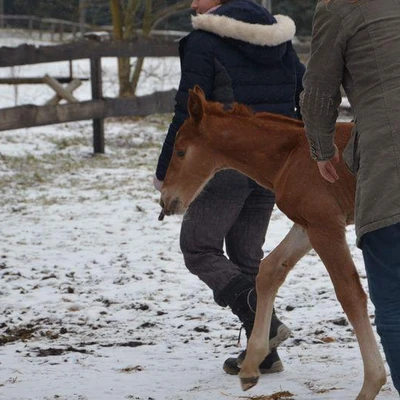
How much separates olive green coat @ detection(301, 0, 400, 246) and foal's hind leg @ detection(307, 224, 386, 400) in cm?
71

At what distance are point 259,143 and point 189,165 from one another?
1.12 ft

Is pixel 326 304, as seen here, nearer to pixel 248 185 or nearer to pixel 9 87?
pixel 248 185

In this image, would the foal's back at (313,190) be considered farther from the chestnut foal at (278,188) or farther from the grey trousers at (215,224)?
the grey trousers at (215,224)

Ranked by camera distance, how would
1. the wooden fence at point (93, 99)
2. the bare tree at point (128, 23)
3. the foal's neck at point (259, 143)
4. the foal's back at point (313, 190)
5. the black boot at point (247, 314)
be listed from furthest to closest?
the bare tree at point (128, 23)
the wooden fence at point (93, 99)
the black boot at point (247, 314)
the foal's neck at point (259, 143)
the foal's back at point (313, 190)

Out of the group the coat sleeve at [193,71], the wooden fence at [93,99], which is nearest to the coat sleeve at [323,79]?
the coat sleeve at [193,71]

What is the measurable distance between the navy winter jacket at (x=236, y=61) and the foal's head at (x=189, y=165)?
0.48 feet

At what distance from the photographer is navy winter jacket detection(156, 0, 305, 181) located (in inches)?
167

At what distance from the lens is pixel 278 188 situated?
3934 mm

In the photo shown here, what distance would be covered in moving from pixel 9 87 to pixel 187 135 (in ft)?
55.0

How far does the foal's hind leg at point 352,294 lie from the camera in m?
3.71

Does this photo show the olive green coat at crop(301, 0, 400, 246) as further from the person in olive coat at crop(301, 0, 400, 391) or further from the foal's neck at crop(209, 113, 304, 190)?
the foal's neck at crop(209, 113, 304, 190)

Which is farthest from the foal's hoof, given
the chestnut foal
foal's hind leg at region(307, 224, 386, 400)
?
foal's hind leg at region(307, 224, 386, 400)

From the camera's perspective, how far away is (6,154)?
39.4 ft

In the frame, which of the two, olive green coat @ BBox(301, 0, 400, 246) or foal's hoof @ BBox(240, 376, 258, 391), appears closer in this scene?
olive green coat @ BBox(301, 0, 400, 246)
